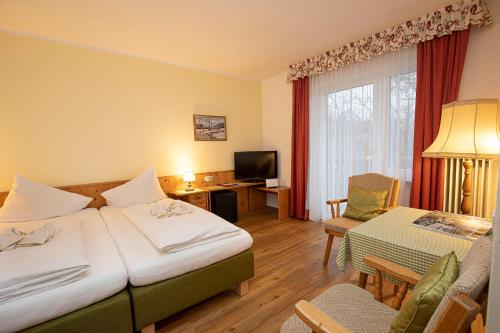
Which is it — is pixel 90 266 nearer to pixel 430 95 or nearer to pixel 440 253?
pixel 440 253

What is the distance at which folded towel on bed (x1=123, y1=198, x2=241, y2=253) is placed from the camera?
1.75 m

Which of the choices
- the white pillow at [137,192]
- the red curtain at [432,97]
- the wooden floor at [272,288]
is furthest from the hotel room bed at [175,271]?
the red curtain at [432,97]

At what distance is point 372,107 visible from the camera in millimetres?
3111

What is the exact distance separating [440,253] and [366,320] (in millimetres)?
555

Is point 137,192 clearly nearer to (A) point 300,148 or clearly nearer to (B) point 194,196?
(B) point 194,196

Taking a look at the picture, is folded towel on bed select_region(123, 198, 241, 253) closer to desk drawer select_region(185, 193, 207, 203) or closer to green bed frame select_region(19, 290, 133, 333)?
green bed frame select_region(19, 290, 133, 333)

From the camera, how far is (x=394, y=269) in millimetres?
1267

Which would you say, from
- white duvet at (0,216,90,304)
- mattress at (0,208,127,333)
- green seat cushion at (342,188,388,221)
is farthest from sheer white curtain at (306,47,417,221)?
white duvet at (0,216,90,304)

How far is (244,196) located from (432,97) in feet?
10.7

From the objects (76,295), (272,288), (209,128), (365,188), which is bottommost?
(272,288)

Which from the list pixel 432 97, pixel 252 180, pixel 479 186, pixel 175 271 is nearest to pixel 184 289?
pixel 175 271

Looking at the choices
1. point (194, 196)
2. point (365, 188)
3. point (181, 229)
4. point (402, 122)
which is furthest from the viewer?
point (194, 196)

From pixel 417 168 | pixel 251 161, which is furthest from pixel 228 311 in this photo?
pixel 251 161

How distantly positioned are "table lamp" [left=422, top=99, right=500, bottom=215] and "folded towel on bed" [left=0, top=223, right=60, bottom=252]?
3.19 m
